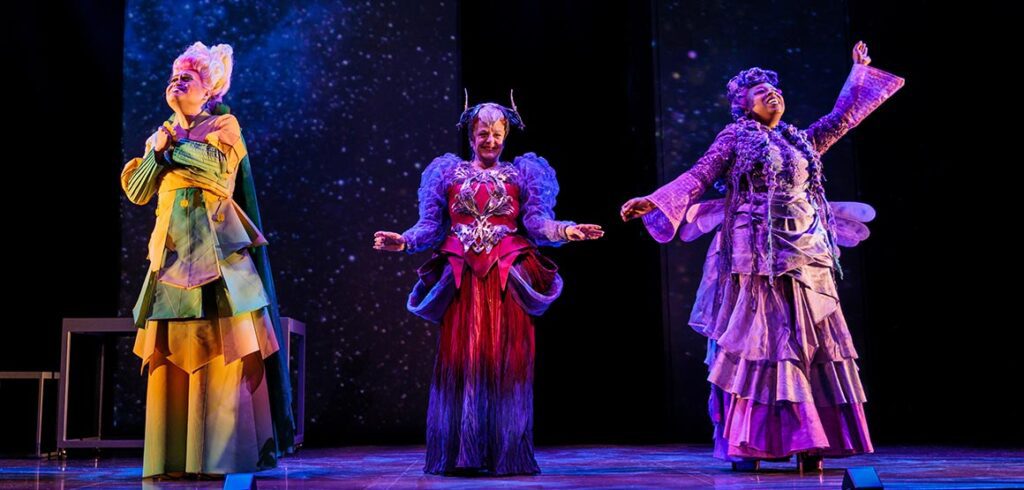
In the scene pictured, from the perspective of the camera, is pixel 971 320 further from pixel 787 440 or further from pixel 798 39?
pixel 787 440

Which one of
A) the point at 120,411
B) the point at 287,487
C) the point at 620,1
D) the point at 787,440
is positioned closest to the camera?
the point at 287,487

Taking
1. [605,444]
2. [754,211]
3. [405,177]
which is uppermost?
[405,177]

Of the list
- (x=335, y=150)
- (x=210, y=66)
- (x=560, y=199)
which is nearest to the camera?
(x=210, y=66)

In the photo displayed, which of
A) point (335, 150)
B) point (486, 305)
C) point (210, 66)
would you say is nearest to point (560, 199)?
point (335, 150)

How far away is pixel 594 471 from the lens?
11.9 feet

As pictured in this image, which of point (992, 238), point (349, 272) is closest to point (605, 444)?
point (349, 272)

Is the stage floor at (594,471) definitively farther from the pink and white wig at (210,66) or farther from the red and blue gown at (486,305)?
the pink and white wig at (210,66)

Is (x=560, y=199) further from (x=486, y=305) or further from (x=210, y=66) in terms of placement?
(x=210, y=66)

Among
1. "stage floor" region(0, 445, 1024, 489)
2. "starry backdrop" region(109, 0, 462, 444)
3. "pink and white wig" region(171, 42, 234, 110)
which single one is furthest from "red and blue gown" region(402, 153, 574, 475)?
"starry backdrop" region(109, 0, 462, 444)

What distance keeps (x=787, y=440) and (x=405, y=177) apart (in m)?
2.71

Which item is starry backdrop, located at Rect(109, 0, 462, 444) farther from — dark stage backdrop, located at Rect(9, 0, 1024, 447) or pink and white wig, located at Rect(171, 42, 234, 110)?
pink and white wig, located at Rect(171, 42, 234, 110)

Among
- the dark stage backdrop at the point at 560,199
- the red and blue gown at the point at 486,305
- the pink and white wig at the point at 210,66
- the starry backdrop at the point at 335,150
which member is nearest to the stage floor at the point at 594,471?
the red and blue gown at the point at 486,305

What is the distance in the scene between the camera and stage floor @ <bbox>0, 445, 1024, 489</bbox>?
3072 mm

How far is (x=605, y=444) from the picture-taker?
207 inches
